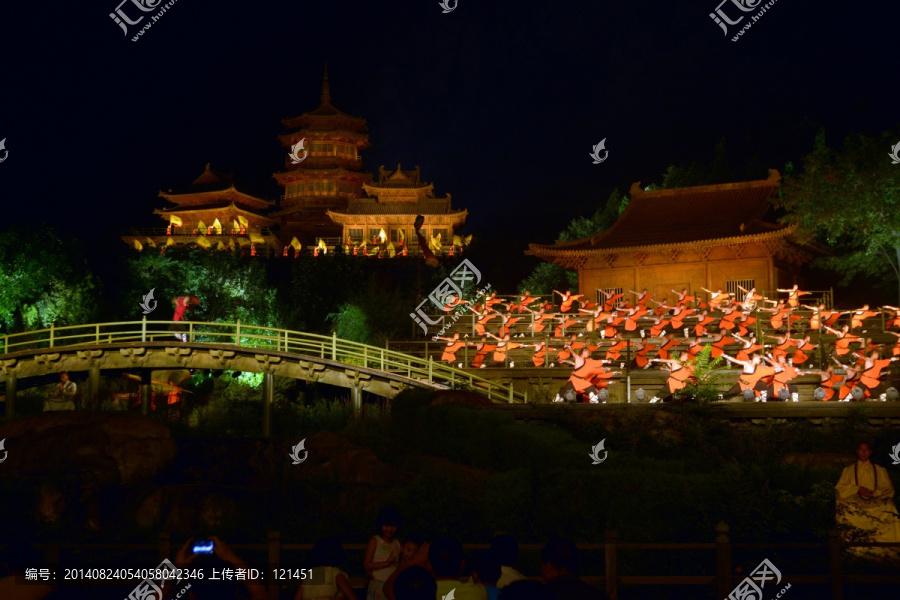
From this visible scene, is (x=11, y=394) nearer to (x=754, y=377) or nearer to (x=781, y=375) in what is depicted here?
(x=754, y=377)

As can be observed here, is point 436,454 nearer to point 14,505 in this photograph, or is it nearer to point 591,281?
point 14,505

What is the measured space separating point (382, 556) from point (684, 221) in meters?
25.7

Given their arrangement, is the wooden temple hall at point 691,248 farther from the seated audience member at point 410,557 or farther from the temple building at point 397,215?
the seated audience member at point 410,557

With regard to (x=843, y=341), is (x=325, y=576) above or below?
below

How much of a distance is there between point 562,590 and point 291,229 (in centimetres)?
4385

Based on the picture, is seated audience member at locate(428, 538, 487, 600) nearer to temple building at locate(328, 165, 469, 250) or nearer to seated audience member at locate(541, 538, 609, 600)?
seated audience member at locate(541, 538, 609, 600)

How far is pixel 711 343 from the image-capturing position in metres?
20.3

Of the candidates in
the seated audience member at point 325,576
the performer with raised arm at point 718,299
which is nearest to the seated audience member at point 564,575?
the seated audience member at point 325,576

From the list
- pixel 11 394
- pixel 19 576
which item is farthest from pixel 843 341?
pixel 11 394

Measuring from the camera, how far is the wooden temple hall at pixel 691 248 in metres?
27.5

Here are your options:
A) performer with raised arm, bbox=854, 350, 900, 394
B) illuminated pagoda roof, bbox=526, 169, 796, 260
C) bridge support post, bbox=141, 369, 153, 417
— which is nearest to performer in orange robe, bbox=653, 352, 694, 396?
performer with raised arm, bbox=854, 350, 900, 394

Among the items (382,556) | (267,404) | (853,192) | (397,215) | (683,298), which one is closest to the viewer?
(382,556)

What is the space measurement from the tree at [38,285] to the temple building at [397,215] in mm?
16684

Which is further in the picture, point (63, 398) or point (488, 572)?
point (63, 398)
